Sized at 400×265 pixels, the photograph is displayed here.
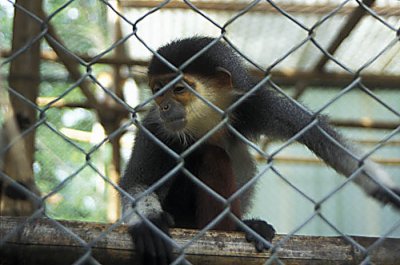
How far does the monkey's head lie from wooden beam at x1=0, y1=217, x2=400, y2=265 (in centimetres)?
142

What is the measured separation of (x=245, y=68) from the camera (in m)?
4.31

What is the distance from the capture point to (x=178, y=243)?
2662 mm

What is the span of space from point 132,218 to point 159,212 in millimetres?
355

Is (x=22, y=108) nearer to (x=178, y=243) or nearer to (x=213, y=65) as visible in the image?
(x=213, y=65)

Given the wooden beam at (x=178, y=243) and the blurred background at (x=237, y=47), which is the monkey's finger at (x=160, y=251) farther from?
the blurred background at (x=237, y=47)

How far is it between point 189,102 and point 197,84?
0.54 ft

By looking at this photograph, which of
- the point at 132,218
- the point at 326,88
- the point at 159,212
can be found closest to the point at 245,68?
the point at 159,212

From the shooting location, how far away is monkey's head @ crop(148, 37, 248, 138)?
4.05 meters

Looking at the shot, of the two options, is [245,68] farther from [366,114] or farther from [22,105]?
[366,114]

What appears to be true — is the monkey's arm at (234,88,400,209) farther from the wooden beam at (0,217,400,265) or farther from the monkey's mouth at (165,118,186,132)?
the wooden beam at (0,217,400,265)

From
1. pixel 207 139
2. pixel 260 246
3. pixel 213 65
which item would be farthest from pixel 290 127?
pixel 260 246

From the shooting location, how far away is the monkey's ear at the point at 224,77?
4.17 m

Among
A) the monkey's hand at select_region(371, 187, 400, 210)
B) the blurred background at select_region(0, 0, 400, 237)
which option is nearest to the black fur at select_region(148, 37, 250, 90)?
the blurred background at select_region(0, 0, 400, 237)

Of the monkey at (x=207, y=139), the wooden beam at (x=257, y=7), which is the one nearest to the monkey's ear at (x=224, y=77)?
the monkey at (x=207, y=139)
